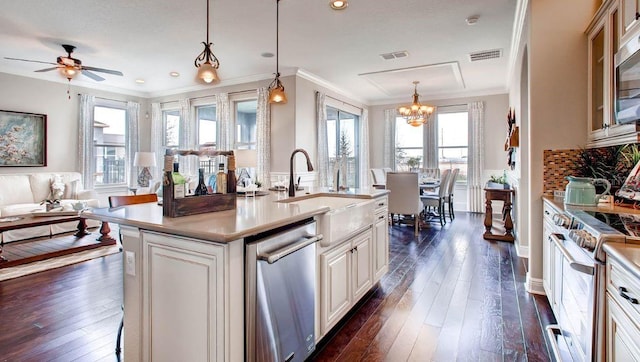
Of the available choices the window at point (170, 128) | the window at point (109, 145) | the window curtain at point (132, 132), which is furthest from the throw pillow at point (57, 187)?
the window at point (170, 128)

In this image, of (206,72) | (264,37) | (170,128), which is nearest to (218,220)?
(206,72)

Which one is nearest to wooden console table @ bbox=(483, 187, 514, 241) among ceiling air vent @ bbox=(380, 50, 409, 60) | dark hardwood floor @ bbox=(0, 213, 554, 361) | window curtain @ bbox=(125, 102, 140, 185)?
dark hardwood floor @ bbox=(0, 213, 554, 361)

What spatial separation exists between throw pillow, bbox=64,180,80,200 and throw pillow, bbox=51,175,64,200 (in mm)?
91

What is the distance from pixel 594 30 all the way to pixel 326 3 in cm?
238

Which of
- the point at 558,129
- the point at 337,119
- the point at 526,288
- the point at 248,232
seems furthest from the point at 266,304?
the point at 337,119

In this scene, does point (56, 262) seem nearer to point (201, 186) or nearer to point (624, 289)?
point (201, 186)

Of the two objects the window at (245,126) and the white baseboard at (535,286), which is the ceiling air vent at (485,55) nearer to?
the white baseboard at (535,286)

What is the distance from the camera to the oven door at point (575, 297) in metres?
1.45

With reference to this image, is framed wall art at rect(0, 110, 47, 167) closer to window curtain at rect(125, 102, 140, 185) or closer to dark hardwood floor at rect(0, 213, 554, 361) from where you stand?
window curtain at rect(125, 102, 140, 185)

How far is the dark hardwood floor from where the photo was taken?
6.93ft

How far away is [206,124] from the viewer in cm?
719

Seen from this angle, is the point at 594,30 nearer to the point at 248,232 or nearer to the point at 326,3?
the point at 326,3

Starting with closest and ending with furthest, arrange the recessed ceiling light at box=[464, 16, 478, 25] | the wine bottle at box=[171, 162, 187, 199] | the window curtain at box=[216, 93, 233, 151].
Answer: the wine bottle at box=[171, 162, 187, 199]
the recessed ceiling light at box=[464, 16, 478, 25]
the window curtain at box=[216, 93, 233, 151]

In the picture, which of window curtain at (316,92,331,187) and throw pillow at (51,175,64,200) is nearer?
throw pillow at (51,175,64,200)
